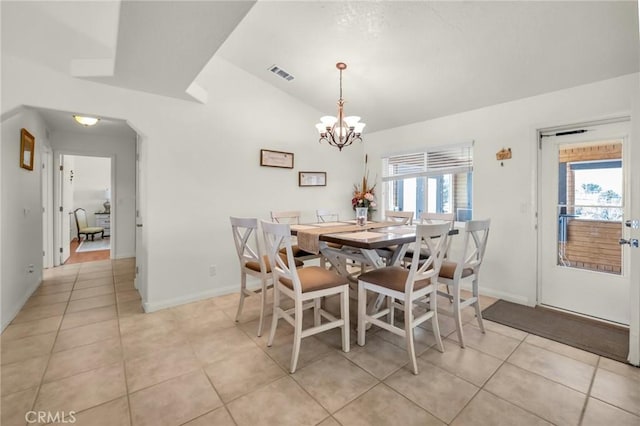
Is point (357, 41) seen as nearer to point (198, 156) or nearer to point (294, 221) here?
point (198, 156)

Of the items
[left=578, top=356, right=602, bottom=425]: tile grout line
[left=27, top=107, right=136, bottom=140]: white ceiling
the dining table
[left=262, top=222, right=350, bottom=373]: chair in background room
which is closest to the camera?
[left=578, top=356, right=602, bottom=425]: tile grout line

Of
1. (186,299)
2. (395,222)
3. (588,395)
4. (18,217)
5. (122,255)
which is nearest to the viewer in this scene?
(588,395)

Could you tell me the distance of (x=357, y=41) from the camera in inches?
107

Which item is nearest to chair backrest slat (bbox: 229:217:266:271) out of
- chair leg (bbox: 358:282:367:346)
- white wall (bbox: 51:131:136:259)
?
chair leg (bbox: 358:282:367:346)

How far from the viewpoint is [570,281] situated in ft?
9.52

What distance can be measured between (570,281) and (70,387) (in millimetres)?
4391

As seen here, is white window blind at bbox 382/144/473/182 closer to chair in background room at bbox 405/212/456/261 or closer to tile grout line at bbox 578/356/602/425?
chair in background room at bbox 405/212/456/261

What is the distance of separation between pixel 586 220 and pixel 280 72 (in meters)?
3.80

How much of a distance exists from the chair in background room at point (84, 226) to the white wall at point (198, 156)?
5.81m

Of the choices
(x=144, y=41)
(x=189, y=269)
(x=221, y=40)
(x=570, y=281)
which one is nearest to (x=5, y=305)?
→ (x=189, y=269)

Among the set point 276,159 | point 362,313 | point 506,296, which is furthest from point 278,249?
point 506,296

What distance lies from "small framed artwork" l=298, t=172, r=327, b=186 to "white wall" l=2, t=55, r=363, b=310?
96 mm

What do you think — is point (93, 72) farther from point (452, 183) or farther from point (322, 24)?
point (452, 183)

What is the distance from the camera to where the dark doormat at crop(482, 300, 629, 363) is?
2.20 metres
